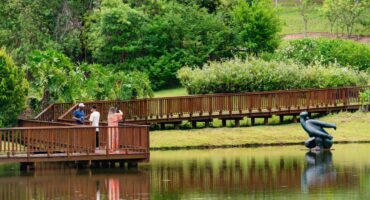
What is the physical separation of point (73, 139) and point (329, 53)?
34.1 meters

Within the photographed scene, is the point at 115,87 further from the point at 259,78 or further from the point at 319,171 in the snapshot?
the point at 319,171

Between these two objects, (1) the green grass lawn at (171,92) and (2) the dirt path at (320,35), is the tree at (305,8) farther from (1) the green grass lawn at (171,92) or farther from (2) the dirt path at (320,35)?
(1) the green grass lawn at (171,92)

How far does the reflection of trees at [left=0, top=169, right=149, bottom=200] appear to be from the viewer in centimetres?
3466

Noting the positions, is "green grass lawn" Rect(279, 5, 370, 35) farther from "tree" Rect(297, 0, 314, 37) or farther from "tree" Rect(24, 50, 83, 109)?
"tree" Rect(24, 50, 83, 109)

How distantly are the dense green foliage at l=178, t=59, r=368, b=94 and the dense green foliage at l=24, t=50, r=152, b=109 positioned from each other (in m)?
3.42

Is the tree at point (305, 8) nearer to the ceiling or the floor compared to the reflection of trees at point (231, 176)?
nearer to the ceiling

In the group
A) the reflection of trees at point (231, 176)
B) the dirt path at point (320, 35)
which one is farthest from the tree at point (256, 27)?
the reflection of trees at point (231, 176)

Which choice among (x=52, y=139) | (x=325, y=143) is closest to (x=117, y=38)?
(x=325, y=143)

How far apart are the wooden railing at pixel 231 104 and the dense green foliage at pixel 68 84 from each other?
3.14 m

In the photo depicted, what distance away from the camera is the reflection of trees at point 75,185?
114 ft

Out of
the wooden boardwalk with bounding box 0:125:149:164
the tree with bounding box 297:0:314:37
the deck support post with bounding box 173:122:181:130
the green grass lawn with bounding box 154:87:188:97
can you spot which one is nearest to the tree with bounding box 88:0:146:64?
the green grass lawn with bounding box 154:87:188:97

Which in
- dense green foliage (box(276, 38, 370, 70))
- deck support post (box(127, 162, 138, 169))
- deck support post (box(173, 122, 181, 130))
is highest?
dense green foliage (box(276, 38, 370, 70))

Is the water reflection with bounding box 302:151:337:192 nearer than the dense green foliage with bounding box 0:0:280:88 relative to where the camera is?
Yes

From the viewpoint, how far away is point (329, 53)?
7325 centimetres
